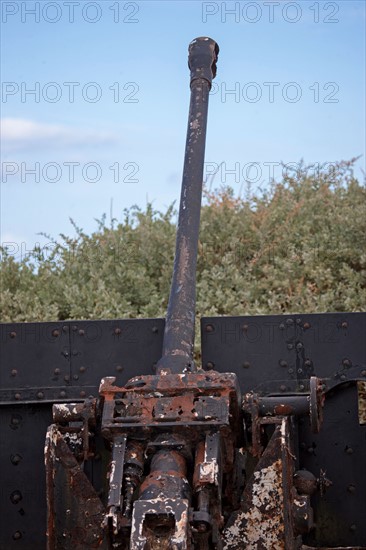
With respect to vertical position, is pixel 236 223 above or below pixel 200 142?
above

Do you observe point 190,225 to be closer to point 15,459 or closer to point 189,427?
point 189,427

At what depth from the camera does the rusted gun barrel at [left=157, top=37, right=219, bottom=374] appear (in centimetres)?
584

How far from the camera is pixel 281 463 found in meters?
5.34

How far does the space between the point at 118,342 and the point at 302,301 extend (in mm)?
3922

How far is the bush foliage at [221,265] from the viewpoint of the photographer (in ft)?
34.2

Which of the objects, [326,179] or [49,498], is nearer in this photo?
[49,498]

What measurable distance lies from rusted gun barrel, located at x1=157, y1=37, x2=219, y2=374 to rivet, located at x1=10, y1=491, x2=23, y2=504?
5.36 ft

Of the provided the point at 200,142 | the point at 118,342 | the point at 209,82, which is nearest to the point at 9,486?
the point at 118,342

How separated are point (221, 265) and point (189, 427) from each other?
646 cm

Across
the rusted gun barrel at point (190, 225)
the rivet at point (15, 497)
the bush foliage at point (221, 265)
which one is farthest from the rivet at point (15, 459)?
the bush foliage at point (221, 265)

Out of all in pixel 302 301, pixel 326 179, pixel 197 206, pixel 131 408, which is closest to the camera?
pixel 131 408

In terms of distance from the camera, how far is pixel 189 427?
508 centimetres

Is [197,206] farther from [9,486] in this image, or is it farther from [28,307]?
[28,307]

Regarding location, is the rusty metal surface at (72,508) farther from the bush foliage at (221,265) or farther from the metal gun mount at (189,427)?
the bush foliage at (221,265)
